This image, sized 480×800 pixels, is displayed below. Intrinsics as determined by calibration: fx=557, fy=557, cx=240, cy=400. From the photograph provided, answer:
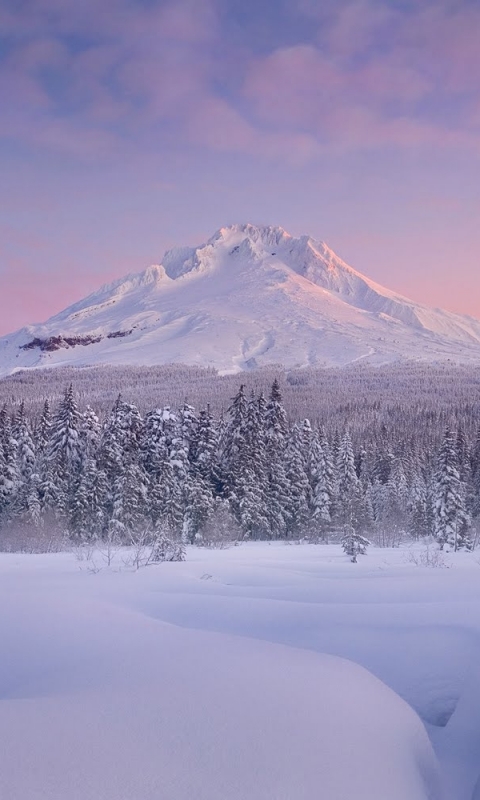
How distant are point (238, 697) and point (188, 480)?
31021 mm

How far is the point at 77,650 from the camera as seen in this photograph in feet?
17.2

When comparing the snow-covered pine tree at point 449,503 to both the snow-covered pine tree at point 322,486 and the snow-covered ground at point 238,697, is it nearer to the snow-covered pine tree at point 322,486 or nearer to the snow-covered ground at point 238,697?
the snow-covered pine tree at point 322,486

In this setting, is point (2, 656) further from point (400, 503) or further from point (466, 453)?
point (466, 453)

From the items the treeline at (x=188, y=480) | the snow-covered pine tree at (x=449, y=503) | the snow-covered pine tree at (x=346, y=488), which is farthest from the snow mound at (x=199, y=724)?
the snow-covered pine tree at (x=449, y=503)

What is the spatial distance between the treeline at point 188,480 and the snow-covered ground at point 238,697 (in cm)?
2490

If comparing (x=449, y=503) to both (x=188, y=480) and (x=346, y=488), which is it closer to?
(x=346, y=488)

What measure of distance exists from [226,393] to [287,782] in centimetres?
16772

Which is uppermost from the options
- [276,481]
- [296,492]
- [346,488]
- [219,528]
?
[276,481]

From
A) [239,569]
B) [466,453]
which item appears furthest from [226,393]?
[239,569]

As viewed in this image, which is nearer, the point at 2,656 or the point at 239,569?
the point at 2,656

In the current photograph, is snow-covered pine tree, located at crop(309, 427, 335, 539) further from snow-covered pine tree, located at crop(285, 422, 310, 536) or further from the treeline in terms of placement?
snow-covered pine tree, located at crop(285, 422, 310, 536)

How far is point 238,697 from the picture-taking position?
155 inches

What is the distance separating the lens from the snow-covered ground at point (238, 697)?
9.82ft

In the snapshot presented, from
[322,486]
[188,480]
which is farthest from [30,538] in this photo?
[322,486]
